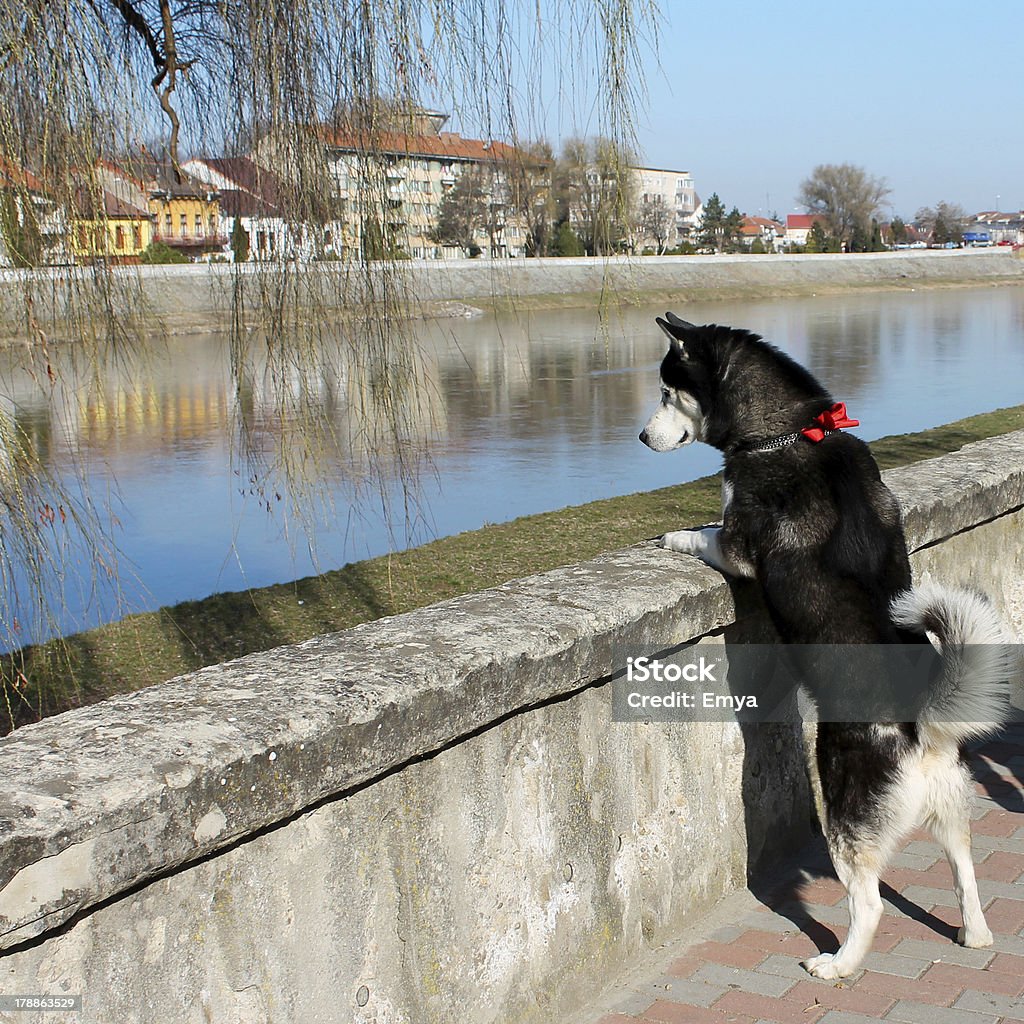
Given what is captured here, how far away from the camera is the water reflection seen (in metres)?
3.37

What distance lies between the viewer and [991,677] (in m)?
3.20

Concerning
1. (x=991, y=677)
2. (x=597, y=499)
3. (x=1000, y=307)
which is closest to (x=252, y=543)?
(x=597, y=499)

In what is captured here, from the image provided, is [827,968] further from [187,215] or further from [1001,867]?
[187,215]

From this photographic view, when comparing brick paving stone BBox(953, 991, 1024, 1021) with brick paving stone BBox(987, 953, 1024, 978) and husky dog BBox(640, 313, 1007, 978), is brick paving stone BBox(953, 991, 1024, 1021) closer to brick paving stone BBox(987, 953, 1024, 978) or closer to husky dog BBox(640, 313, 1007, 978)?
brick paving stone BBox(987, 953, 1024, 978)

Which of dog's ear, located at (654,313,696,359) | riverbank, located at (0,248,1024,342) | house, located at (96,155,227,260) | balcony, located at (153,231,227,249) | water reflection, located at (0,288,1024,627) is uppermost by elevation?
house, located at (96,155,227,260)

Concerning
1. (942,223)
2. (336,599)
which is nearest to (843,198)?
(942,223)

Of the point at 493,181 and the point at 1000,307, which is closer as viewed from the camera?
the point at 493,181

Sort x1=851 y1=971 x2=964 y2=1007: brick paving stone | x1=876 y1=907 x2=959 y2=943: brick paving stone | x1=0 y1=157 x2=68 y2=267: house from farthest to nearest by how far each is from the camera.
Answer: x1=876 y1=907 x2=959 y2=943: brick paving stone, x1=851 y1=971 x2=964 y2=1007: brick paving stone, x1=0 y1=157 x2=68 y2=267: house

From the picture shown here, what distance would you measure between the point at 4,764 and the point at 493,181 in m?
1.89

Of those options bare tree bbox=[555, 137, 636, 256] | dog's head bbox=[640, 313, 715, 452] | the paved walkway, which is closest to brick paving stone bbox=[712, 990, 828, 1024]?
the paved walkway

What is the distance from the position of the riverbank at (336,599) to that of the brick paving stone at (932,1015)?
3234 mm

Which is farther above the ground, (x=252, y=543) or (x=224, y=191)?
(x=224, y=191)

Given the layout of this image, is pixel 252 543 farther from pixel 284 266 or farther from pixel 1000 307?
pixel 1000 307

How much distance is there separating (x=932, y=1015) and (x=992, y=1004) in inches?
6.3
